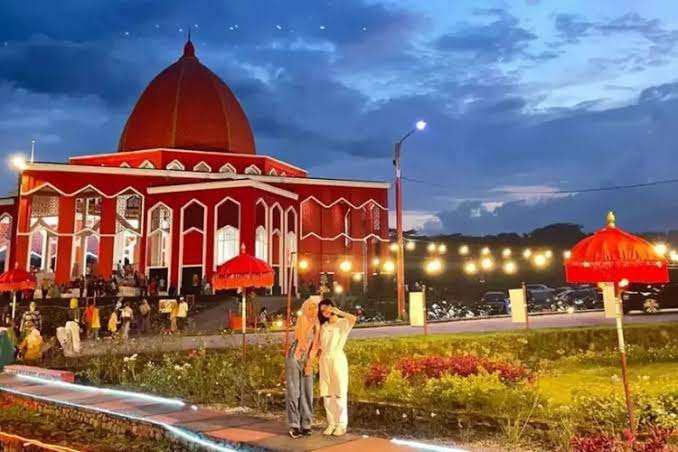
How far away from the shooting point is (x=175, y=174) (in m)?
29.0

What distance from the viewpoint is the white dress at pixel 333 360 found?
5.84 m

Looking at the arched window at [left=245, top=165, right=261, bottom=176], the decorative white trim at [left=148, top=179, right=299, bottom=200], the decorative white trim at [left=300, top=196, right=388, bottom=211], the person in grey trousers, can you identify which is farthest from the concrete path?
the decorative white trim at [left=300, top=196, right=388, bottom=211]

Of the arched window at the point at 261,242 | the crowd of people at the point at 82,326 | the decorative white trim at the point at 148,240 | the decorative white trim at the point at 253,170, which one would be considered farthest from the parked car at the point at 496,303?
the decorative white trim at the point at 148,240

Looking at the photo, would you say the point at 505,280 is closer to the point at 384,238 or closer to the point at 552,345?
the point at 384,238

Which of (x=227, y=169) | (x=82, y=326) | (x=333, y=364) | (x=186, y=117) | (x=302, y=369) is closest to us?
(x=333, y=364)

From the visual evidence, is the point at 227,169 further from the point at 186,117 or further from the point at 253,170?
the point at 186,117

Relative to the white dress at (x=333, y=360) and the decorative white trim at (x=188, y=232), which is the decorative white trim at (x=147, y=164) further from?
the white dress at (x=333, y=360)

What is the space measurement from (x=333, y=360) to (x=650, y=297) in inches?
817

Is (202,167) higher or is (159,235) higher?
(202,167)

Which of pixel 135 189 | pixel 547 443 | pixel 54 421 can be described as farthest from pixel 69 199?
pixel 547 443

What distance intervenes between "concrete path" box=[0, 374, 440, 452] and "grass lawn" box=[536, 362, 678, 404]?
128 inches

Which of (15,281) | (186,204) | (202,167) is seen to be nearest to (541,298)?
(186,204)

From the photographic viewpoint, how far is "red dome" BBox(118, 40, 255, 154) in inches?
1242

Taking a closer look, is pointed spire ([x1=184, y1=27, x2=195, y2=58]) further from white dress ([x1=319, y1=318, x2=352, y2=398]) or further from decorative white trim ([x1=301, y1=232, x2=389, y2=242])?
white dress ([x1=319, y1=318, x2=352, y2=398])
